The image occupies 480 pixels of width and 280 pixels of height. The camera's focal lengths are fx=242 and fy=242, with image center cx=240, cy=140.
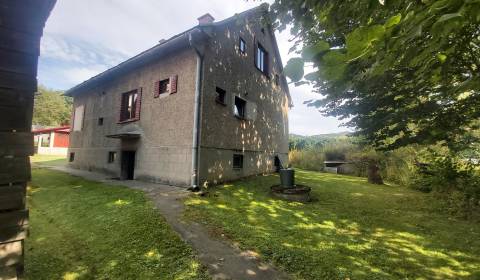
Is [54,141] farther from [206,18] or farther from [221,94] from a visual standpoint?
[206,18]

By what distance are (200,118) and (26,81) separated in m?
7.23

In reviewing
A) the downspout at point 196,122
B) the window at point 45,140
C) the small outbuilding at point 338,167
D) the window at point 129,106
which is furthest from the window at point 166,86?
the window at point 45,140

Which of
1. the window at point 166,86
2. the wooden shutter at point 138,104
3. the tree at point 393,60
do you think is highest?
the window at point 166,86

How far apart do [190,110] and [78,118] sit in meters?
11.7

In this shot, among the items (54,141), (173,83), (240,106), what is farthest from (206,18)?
(54,141)

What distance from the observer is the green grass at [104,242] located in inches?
161

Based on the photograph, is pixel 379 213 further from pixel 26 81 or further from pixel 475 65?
pixel 26 81

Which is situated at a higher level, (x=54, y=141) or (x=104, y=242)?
(x=54, y=141)

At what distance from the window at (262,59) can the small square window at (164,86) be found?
19.2 feet

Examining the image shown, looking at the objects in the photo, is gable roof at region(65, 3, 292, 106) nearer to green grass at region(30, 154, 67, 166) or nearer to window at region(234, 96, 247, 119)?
window at region(234, 96, 247, 119)

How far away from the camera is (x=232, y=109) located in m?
12.0

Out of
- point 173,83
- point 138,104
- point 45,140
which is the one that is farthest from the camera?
point 45,140

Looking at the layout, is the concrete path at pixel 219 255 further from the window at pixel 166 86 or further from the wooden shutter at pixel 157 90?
the wooden shutter at pixel 157 90

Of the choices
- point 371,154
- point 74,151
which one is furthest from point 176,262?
point 74,151
